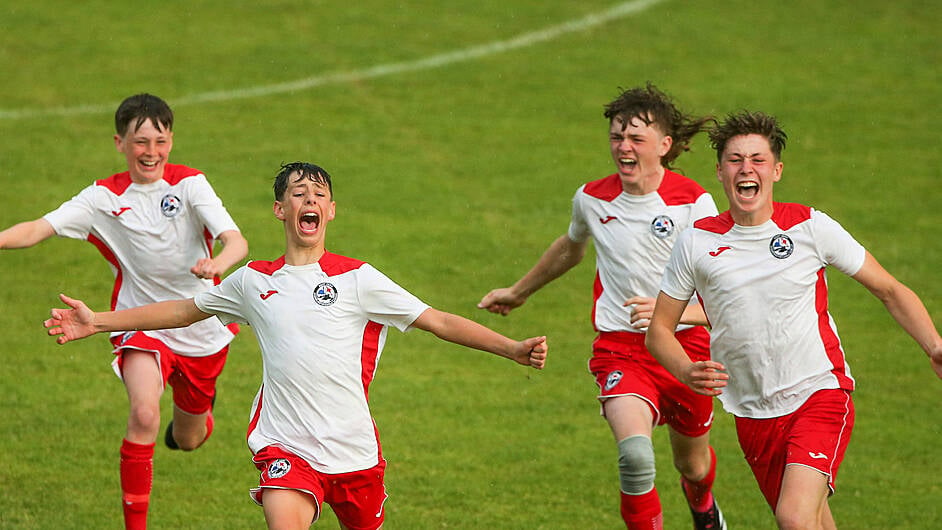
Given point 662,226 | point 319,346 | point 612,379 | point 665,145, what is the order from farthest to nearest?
point 665,145 → point 662,226 → point 612,379 → point 319,346

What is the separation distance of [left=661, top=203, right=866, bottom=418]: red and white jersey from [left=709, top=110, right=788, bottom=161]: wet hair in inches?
14.7

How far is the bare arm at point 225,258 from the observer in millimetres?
7293

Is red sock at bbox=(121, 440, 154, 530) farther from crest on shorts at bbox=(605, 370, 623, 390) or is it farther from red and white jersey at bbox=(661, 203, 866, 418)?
red and white jersey at bbox=(661, 203, 866, 418)

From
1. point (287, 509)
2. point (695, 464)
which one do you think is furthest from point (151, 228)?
point (695, 464)

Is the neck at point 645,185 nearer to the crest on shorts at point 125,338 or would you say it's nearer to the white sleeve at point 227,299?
the white sleeve at point 227,299

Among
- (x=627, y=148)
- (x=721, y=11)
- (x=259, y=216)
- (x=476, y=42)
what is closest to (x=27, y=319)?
(x=259, y=216)

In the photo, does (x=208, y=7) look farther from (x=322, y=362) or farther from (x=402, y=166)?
(x=322, y=362)

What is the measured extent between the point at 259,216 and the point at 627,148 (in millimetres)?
8348

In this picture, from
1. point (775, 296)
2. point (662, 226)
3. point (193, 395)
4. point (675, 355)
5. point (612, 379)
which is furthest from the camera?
point (193, 395)

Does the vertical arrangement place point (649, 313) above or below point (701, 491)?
above

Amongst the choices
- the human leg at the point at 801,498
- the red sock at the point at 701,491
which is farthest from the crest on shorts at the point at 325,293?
the red sock at the point at 701,491

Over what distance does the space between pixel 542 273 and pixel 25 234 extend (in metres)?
3.15

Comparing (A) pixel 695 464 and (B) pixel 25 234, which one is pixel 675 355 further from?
(B) pixel 25 234

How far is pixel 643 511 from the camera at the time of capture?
24.6 feet
